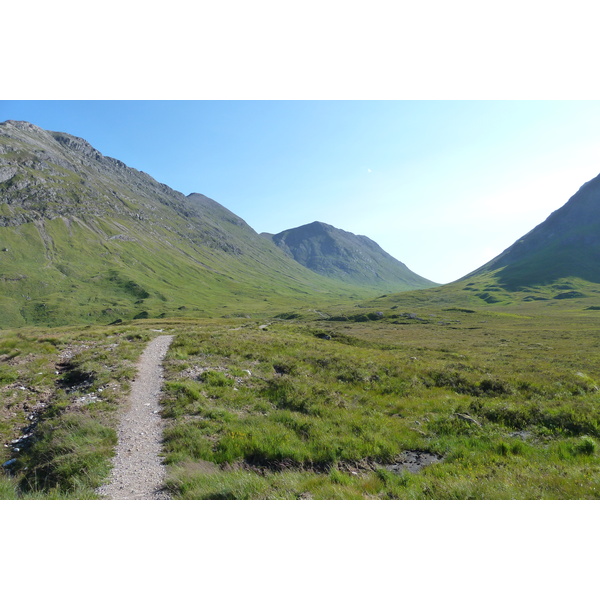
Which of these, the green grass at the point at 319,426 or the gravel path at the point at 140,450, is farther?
the gravel path at the point at 140,450

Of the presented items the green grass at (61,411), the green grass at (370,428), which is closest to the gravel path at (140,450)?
the green grass at (61,411)

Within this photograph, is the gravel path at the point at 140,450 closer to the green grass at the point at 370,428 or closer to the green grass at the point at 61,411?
the green grass at the point at 61,411

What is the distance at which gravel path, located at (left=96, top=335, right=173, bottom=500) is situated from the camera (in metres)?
7.79

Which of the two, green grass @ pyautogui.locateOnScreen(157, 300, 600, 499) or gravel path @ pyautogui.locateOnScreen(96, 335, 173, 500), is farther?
gravel path @ pyautogui.locateOnScreen(96, 335, 173, 500)

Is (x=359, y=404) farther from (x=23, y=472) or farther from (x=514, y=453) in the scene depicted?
(x=23, y=472)

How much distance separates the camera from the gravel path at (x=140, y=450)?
7.79 m

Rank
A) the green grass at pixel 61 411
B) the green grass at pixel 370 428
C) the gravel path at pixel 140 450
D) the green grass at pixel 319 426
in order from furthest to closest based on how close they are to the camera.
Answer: the green grass at pixel 61 411 < the gravel path at pixel 140 450 < the green grass at pixel 319 426 < the green grass at pixel 370 428

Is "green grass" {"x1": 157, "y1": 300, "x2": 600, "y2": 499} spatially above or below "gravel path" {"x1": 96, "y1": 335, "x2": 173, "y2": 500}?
below

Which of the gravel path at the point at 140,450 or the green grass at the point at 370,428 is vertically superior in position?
the gravel path at the point at 140,450

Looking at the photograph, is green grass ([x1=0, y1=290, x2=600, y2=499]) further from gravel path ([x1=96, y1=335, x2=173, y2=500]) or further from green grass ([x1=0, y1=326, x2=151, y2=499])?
gravel path ([x1=96, y1=335, x2=173, y2=500])

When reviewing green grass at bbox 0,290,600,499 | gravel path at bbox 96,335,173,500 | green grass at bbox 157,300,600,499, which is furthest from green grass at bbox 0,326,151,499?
green grass at bbox 157,300,600,499

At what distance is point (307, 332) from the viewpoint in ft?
138

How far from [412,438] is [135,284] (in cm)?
20938

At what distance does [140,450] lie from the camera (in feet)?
32.5
